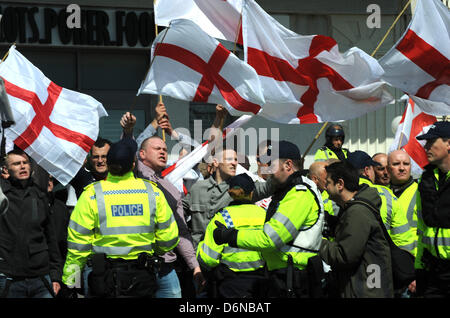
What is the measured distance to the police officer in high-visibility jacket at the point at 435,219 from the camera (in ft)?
22.3

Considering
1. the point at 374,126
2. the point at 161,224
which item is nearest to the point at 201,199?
the point at 161,224

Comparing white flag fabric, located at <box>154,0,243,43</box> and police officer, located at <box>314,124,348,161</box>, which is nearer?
white flag fabric, located at <box>154,0,243,43</box>

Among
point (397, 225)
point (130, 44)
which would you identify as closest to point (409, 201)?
point (397, 225)

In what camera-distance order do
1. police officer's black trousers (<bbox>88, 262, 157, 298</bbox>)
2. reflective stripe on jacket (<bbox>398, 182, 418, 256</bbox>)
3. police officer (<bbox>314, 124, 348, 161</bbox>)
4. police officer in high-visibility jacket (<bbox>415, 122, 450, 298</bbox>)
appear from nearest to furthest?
1. police officer's black trousers (<bbox>88, 262, 157, 298</bbox>)
2. police officer in high-visibility jacket (<bbox>415, 122, 450, 298</bbox>)
3. reflective stripe on jacket (<bbox>398, 182, 418, 256</bbox>)
4. police officer (<bbox>314, 124, 348, 161</bbox>)

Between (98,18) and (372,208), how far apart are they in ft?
25.2

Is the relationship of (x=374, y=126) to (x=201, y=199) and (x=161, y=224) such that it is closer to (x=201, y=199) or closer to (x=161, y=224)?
(x=201, y=199)

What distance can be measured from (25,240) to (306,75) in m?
3.49

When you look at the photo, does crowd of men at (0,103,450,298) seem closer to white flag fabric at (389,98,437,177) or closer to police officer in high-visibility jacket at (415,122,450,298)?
police officer in high-visibility jacket at (415,122,450,298)

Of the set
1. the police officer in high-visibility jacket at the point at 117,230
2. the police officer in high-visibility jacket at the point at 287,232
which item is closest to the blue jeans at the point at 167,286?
the police officer in high-visibility jacket at the point at 117,230

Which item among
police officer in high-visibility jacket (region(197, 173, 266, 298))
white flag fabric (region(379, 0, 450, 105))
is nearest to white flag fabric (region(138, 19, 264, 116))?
police officer in high-visibility jacket (region(197, 173, 266, 298))

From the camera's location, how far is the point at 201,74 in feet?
27.6

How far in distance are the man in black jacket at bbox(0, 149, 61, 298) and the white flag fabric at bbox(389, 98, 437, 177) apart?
185 inches

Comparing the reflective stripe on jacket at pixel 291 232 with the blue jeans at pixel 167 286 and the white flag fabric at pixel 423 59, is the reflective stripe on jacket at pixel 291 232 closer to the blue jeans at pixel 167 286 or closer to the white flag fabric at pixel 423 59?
the blue jeans at pixel 167 286

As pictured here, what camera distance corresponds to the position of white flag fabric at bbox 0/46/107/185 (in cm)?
796
